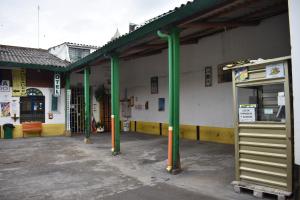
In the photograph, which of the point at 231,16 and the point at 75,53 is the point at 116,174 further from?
the point at 75,53

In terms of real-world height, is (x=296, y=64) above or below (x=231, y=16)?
below

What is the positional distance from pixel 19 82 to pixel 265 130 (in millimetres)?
12272

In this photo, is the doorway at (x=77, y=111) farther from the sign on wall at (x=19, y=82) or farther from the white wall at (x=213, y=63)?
the white wall at (x=213, y=63)

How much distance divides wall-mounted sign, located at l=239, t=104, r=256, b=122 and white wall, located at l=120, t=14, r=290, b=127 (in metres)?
4.42

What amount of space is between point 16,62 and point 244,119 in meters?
11.4

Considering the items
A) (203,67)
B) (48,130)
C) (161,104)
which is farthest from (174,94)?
(48,130)

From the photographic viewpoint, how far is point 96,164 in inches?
299

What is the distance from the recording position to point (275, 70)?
14.5 ft

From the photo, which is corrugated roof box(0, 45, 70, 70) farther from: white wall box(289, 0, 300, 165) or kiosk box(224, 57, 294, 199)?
white wall box(289, 0, 300, 165)

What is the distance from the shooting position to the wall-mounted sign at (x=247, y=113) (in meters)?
4.78

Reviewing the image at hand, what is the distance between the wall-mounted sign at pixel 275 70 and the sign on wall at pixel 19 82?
12.2 metres

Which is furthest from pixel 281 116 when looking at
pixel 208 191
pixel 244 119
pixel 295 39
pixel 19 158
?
pixel 19 158

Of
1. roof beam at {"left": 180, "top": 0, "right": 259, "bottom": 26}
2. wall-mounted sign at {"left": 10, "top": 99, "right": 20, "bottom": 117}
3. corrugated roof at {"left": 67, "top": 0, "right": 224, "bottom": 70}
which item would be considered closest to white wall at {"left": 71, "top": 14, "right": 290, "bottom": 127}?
wall-mounted sign at {"left": 10, "top": 99, "right": 20, "bottom": 117}

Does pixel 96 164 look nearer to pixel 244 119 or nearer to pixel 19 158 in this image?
pixel 19 158
